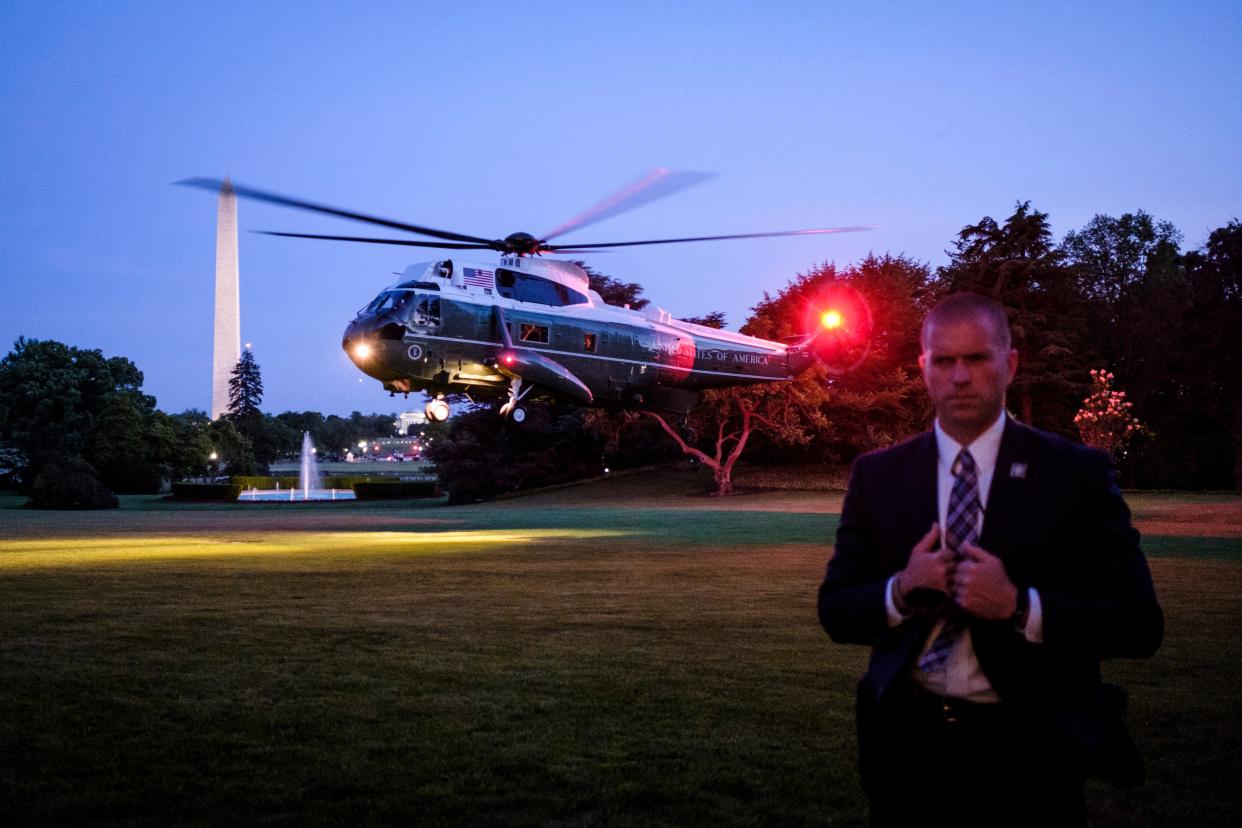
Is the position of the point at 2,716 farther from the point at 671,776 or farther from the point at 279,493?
the point at 279,493

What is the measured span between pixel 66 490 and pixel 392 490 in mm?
20586

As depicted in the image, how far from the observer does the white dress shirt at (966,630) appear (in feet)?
9.47

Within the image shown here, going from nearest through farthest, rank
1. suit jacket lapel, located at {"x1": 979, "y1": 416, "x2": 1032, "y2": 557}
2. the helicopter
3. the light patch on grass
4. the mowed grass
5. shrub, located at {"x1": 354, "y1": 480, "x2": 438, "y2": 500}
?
suit jacket lapel, located at {"x1": 979, "y1": 416, "x2": 1032, "y2": 557}, the mowed grass, the light patch on grass, the helicopter, shrub, located at {"x1": 354, "y1": 480, "x2": 438, "y2": 500}

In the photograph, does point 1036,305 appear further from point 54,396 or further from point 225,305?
point 225,305

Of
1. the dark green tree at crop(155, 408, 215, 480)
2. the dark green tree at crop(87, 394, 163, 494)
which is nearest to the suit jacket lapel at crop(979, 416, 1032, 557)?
the dark green tree at crop(87, 394, 163, 494)

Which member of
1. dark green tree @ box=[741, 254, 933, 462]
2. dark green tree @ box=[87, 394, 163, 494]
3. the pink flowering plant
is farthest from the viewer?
dark green tree @ box=[87, 394, 163, 494]

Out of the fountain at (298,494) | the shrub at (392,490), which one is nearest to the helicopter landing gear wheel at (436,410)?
the fountain at (298,494)

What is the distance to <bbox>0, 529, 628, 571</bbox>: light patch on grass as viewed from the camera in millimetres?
18188

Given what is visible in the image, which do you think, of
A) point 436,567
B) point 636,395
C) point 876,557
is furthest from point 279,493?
point 876,557

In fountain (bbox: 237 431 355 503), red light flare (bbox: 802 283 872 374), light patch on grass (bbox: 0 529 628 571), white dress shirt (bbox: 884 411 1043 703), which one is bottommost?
light patch on grass (bbox: 0 529 628 571)

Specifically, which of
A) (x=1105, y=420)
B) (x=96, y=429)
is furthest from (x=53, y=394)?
(x=1105, y=420)

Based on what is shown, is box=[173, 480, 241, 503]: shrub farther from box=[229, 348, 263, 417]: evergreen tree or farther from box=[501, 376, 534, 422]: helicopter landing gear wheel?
box=[229, 348, 263, 417]: evergreen tree

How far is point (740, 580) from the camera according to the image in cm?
1468

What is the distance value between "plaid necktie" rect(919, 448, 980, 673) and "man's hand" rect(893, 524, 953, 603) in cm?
12
